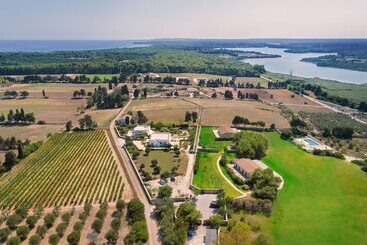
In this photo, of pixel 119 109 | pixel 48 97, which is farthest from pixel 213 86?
pixel 48 97

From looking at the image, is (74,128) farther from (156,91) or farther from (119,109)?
(156,91)

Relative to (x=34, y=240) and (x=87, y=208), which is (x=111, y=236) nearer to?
(x=34, y=240)

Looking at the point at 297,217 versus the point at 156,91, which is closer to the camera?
the point at 297,217

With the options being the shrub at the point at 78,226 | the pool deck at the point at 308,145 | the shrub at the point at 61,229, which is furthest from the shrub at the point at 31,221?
the pool deck at the point at 308,145

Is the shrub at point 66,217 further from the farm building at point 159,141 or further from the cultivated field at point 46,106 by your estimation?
the cultivated field at point 46,106

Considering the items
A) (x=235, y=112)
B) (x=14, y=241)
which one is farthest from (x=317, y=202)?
(x=235, y=112)

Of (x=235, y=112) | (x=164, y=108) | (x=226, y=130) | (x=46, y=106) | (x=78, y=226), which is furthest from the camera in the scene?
(x=46, y=106)
